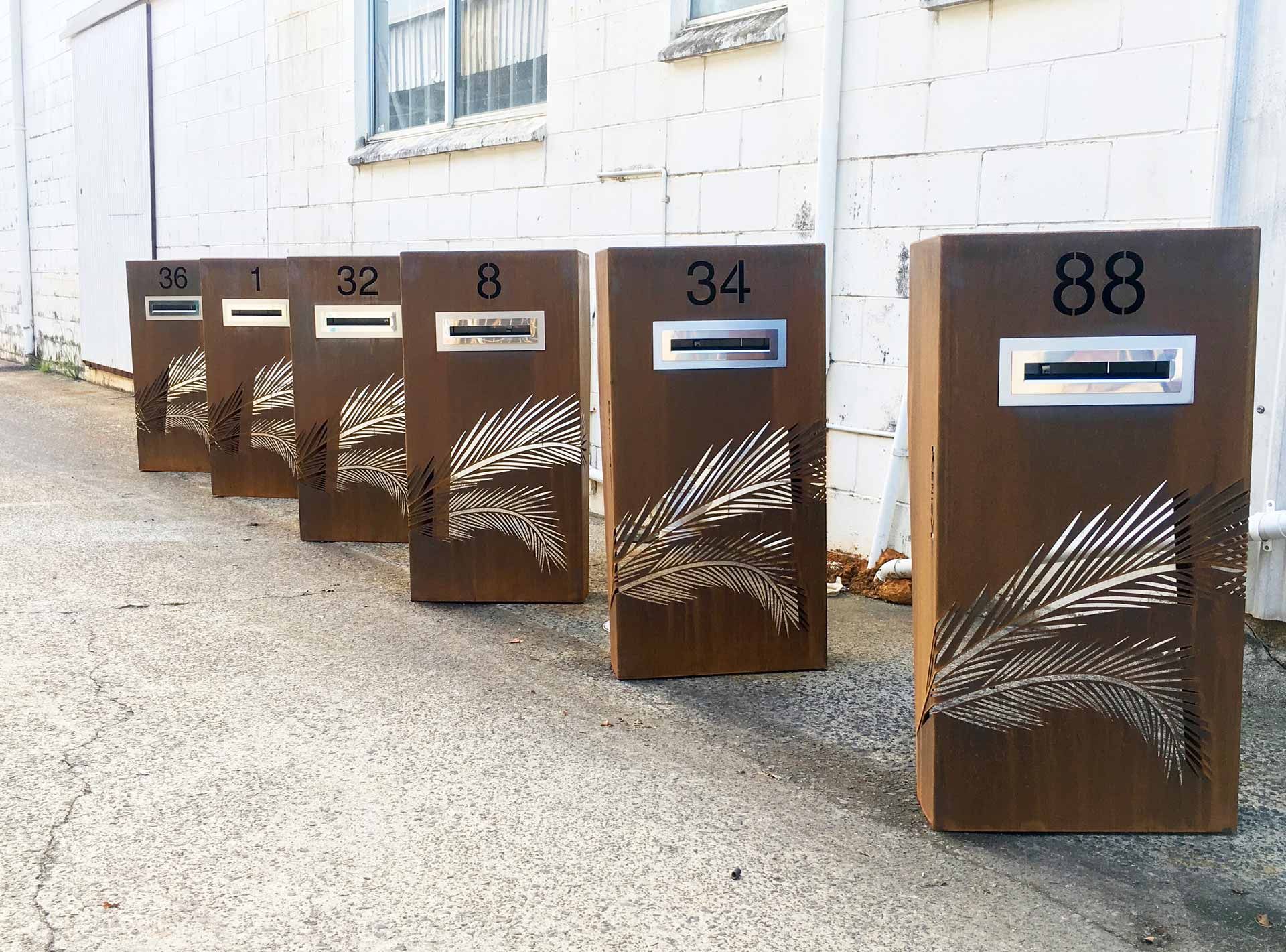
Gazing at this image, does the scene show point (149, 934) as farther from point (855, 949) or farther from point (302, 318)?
point (302, 318)

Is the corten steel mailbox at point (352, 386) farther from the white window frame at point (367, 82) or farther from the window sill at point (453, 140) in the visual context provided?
the white window frame at point (367, 82)

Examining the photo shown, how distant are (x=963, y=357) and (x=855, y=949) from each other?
4.06 ft

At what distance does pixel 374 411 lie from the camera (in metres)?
5.65

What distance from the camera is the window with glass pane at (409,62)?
8258 millimetres

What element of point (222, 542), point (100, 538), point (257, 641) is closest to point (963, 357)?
point (257, 641)

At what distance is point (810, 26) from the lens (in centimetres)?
520

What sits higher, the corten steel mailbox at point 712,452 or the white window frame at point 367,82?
the white window frame at point 367,82

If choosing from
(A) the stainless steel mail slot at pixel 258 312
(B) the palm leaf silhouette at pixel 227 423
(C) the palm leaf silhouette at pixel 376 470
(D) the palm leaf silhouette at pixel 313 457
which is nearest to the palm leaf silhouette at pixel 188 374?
(B) the palm leaf silhouette at pixel 227 423

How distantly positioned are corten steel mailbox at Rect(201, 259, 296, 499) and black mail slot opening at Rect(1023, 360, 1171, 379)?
4.65 m

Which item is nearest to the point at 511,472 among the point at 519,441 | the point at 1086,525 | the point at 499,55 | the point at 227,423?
the point at 519,441

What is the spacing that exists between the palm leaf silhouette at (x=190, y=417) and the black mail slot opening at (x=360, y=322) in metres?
2.23

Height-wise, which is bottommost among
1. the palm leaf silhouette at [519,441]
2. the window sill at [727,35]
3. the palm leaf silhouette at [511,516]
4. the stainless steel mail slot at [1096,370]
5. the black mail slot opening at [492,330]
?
the palm leaf silhouette at [511,516]

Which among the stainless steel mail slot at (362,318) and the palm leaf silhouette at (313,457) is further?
the palm leaf silhouette at (313,457)

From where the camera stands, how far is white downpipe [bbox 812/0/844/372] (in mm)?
5043
